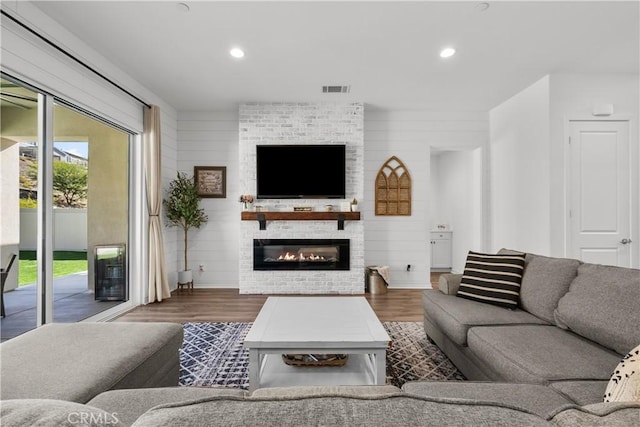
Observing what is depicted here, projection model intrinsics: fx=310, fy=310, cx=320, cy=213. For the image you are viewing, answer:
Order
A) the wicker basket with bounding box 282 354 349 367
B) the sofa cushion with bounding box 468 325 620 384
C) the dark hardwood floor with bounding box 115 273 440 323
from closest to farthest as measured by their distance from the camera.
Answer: the sofa cushion with bounding box 468 325 620 384 < the wicker basket with bounding box 282 354 349 367 < the dark hardwood floor with bounding box 115 273 440 323

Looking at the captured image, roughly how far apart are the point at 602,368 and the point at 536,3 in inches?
101

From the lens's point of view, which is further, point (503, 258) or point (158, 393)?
point (503, 258)

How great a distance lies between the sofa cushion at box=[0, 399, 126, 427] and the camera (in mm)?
437

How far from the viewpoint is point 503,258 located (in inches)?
97.2

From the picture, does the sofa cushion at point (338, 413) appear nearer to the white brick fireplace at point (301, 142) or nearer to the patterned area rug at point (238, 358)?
the patterned area rug at point (238, 358)

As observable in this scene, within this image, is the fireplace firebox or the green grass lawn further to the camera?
the fireplace firebox

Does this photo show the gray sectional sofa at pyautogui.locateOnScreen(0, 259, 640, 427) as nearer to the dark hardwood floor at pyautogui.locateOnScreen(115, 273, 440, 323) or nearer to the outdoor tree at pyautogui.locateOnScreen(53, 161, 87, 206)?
the dark hardwood floor at pyautogui.locateOnScreen(115, 273, 440, 323)

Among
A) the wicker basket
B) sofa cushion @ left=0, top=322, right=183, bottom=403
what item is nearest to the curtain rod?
sofa cushion @ left=0, top=322, right=183, bottom=403

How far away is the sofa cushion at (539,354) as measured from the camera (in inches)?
53.1

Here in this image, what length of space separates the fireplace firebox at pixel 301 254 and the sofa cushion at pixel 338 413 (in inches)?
164

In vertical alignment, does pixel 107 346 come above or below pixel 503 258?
below

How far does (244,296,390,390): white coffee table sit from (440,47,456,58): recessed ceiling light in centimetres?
261

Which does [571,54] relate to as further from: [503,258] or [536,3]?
[503,258]

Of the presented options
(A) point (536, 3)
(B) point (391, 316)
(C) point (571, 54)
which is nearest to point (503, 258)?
(B) point (391, 316)
